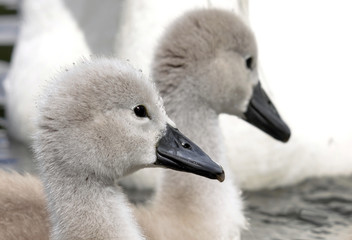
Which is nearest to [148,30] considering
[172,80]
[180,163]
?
[172,80]

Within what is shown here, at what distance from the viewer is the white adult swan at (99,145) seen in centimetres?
529

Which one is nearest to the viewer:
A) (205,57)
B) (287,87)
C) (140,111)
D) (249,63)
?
(140,111)

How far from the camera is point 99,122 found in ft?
17.6

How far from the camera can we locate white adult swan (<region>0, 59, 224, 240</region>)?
5289 millimetres

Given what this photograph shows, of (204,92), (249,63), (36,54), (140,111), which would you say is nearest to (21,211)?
(140,111)

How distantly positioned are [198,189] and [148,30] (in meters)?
1.44

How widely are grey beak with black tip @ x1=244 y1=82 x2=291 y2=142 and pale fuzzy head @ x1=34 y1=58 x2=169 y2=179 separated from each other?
4.32 ft

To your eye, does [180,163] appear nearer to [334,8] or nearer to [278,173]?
[278,173]

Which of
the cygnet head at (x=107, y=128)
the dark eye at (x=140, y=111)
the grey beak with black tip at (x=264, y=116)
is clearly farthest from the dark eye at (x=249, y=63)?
the dark eye at (x=140, y=111)

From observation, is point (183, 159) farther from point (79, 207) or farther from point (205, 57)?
point (205, 57)

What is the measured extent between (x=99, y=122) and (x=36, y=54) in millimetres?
2639

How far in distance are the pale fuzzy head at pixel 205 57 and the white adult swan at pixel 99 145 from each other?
94cm

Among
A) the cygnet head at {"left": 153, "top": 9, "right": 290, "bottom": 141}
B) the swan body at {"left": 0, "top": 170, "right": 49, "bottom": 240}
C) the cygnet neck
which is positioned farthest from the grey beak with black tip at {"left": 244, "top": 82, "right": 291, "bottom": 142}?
the cygnet neck

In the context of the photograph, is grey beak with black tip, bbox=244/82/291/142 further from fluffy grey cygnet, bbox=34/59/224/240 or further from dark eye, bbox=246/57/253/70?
fluffy grey cygnet, bbox=34/59/224/240
